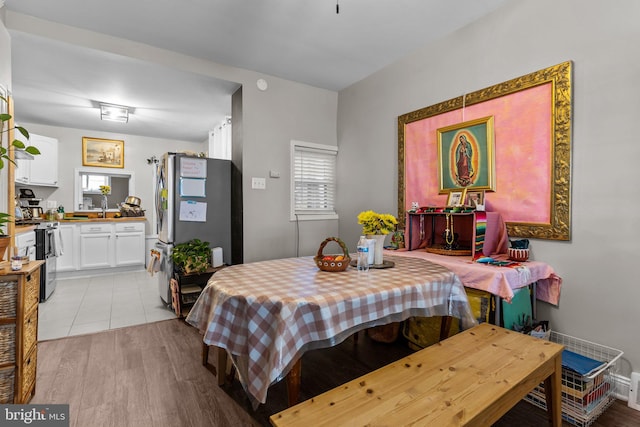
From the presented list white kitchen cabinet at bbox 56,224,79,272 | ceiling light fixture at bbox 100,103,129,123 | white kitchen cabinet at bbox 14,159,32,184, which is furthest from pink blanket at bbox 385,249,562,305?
white kitchen cabinet at bbox 14,159,32,184

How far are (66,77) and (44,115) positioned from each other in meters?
1.95

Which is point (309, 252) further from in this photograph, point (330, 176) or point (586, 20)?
point (586, 20)

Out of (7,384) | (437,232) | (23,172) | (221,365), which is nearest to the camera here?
(7,384)

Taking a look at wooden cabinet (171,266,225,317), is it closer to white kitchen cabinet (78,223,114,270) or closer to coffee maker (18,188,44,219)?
white kitchen cabinet (78,223,114,270)

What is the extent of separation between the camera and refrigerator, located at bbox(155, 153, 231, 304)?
3250 millimetres

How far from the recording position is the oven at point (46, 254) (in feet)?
12.1

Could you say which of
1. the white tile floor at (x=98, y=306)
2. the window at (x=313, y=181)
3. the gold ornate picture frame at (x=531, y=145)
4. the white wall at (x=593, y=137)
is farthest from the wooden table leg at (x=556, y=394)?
the white tile floor at (x=98, y=306)

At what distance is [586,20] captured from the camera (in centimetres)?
198

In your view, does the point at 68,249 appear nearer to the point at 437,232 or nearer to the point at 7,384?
the point at 7,384

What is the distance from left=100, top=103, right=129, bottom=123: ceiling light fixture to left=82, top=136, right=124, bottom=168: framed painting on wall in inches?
53.0

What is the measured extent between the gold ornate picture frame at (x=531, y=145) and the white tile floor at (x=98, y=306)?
336 centimetres

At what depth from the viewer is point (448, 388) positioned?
3.84 feet

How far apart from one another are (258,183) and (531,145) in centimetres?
264

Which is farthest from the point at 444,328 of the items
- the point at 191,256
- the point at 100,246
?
the point at 100,246
